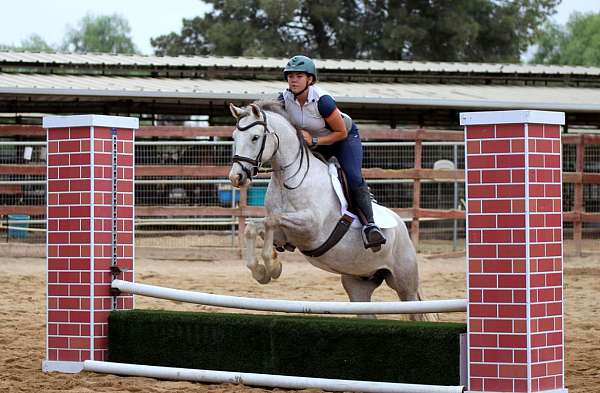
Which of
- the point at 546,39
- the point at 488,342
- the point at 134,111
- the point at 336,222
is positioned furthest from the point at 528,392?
the point at 546,39

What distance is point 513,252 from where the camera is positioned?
6359mm

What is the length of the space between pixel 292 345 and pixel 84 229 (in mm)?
1742

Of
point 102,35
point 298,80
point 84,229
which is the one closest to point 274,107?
point 298,80

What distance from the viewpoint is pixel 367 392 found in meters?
6.75

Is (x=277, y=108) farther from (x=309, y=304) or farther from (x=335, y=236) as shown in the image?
(x=309, y=304)

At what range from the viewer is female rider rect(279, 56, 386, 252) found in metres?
8.38

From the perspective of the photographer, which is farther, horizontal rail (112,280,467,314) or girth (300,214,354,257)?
girth (300,214,354,257)

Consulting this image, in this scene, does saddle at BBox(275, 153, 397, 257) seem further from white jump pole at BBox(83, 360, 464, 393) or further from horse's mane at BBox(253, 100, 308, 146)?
white jump pole at BBox(83, 360, 464, 393)

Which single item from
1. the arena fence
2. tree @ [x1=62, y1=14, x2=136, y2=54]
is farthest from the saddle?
tree @ [x1=62, y1=14, x2=136, y2=54]

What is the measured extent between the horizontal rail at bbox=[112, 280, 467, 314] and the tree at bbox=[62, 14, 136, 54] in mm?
68561

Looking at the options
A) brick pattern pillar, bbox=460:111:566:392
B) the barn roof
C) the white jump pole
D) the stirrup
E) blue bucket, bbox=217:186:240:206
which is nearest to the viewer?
brick pattern pillar, bbox=460:111:566:392

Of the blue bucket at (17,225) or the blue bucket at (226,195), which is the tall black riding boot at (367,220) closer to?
the blue bucket at (226,195)

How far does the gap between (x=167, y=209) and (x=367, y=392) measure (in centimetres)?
981

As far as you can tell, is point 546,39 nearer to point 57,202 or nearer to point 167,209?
point 167,209
